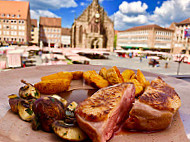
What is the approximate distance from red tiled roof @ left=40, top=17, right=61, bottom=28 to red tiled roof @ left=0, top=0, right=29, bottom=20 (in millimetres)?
9347

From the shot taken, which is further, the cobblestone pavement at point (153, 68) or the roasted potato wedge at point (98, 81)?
the cobblestone pavement at point (153, 68)

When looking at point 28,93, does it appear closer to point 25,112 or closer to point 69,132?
point 25,112

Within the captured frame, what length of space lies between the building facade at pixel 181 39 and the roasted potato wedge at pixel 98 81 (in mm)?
48420

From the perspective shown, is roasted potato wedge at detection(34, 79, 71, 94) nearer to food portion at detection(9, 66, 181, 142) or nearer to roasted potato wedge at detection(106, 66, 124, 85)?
food portion at detection(9, 66, 181, 142)

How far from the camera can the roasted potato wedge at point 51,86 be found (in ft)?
7.86

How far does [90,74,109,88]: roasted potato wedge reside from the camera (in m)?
2.59

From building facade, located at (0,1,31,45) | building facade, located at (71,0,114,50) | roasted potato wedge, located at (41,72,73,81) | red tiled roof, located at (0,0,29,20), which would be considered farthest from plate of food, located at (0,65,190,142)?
red tiled roof, located at (0,0,29,20)

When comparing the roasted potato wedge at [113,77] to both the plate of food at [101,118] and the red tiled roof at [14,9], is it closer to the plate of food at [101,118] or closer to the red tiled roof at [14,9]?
the plate of food at [101,118]

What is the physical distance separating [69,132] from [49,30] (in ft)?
196

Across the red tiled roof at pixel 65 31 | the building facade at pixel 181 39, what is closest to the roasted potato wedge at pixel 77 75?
the building facade at pixel 181 39

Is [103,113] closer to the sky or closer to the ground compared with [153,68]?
closer to the sky

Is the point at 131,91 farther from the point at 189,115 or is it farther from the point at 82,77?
the point at 82,77

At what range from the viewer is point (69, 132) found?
1.42m

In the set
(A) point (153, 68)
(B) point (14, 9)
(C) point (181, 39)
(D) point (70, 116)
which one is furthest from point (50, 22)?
(D) point (70, 116)
